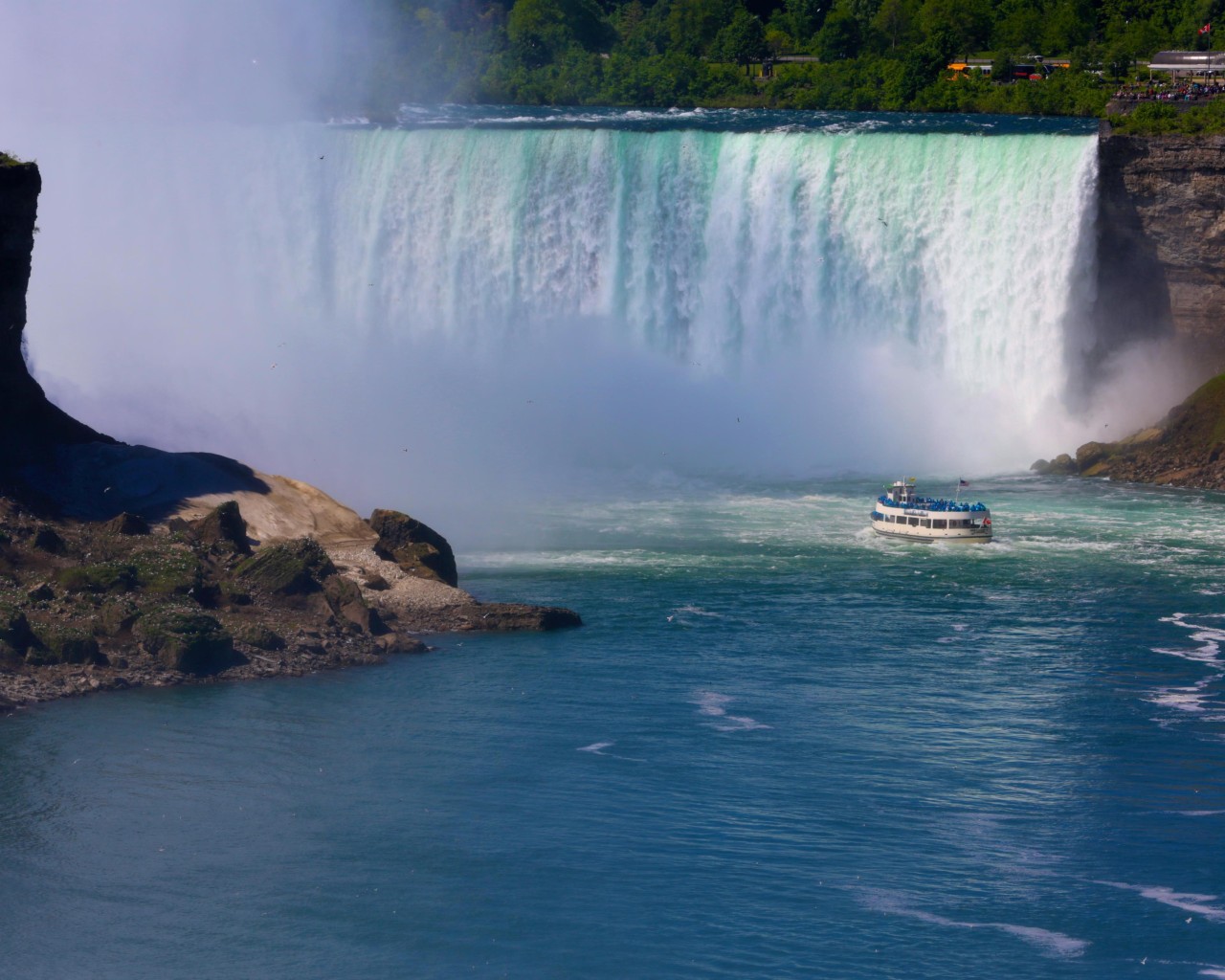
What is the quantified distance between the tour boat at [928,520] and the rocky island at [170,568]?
1033 centimetres

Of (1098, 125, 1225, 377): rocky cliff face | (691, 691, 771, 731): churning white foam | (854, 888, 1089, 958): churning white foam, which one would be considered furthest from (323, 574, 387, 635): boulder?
(1098, 125, 1225, 377): rocky cliff face

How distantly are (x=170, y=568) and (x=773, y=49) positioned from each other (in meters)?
58.0

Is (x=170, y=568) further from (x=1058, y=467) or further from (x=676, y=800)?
(x=1058, y=467)

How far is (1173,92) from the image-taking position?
5678 cm

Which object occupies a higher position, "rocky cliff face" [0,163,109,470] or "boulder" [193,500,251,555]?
"rocky cliff face" [0,163,109,470]

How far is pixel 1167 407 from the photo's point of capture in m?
51.2

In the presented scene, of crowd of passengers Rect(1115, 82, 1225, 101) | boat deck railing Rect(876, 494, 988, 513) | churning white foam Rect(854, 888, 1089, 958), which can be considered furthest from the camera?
crowd of passengers Rect(1115, 82, 1225, 101)

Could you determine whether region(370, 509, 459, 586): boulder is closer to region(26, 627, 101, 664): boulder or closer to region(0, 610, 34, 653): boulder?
region(26, 627, 101, 664): boulder

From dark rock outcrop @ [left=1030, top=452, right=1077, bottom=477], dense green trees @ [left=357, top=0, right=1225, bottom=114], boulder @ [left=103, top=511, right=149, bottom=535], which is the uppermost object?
dense green trees @ [left=357, top=0, right=1225, bottom=114]

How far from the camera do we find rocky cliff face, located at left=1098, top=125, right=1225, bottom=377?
160 feet

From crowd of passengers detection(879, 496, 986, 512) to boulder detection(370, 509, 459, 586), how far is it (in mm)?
10331

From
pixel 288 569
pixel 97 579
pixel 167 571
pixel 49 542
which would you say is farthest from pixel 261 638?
pixel 49 542

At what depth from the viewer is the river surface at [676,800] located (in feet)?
67.4

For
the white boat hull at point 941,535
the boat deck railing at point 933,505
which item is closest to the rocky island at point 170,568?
the white boat hull at point 941,535
